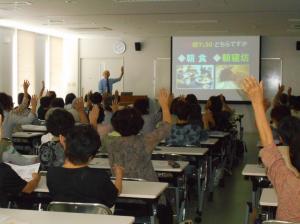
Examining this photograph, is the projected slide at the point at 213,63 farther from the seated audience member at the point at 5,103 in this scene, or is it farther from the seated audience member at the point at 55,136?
the seated audience member at the point at 55,136

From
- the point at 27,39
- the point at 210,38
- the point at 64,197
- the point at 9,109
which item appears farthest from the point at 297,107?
the point at 27,39

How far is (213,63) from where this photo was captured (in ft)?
44.1

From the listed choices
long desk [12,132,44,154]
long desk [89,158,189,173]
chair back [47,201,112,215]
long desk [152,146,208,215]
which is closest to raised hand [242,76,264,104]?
chair back [47,201,112,215]

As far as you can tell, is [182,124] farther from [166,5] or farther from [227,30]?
[227,30]

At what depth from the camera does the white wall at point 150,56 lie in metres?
13.5

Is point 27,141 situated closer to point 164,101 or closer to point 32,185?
point 164,101

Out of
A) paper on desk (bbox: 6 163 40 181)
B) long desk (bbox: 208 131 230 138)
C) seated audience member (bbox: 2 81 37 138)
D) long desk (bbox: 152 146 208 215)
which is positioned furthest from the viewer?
long desk (bbox: 208 131 230 138)

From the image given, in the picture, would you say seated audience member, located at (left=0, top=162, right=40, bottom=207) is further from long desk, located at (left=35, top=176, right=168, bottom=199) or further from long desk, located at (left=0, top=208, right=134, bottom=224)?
long desk, located at (left=0, top=208, right=134, bottom=224)

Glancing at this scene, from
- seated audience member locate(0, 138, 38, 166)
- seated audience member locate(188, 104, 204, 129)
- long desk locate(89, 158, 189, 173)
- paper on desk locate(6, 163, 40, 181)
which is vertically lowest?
long desk locate(89, 158, 189, 173)

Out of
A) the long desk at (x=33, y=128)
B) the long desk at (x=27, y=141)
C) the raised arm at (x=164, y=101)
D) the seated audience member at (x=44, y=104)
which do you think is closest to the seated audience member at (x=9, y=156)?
the raised arm at (x=164, y=101)

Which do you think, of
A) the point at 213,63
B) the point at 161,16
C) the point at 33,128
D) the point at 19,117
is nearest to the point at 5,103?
the point at 19,117

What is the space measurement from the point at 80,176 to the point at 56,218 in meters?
0.35

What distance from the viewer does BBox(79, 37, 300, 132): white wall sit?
44.4 feet

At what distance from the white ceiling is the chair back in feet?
19.5
